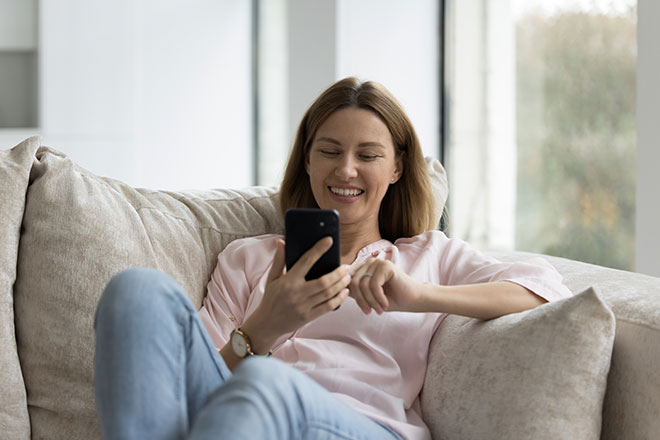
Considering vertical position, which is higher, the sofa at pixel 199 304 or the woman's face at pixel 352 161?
the woman's face at pixel 352 161

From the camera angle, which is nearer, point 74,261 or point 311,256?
point 311,256

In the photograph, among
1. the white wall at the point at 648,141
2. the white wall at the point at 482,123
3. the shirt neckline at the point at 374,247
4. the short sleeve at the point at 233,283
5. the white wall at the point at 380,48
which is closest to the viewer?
the short sleeve at the point at 233,283

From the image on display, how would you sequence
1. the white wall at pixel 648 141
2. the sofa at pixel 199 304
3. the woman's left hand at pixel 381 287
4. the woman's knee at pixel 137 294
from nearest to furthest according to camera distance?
the woman's knee at pixel 137 294 → the sofa at pixel 199 304 → the woman's left hand at pixel 381 287 → the white wall at pixel 648 141

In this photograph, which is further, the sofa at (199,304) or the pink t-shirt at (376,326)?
the pink t-shirt at (376,326)

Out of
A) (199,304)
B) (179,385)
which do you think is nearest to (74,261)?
(199,304)

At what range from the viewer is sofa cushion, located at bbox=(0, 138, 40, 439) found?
1.50 metres

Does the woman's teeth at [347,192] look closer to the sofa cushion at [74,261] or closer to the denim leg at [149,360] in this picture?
the sofa cushion at [74,261]

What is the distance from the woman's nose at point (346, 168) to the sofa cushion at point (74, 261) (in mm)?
341

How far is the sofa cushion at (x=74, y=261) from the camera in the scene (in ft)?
5.08

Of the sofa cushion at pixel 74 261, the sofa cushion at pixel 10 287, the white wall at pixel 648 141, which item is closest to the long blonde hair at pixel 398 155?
the sofa cushion at pixel 74 261

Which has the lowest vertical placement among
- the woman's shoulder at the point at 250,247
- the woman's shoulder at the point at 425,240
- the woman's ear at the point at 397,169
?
the woman's shoulder at the point at 250,247

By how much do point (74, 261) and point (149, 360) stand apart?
0.51 metres

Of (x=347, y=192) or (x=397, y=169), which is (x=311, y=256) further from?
(x=397, y=169)

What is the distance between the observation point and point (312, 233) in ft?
4.58
